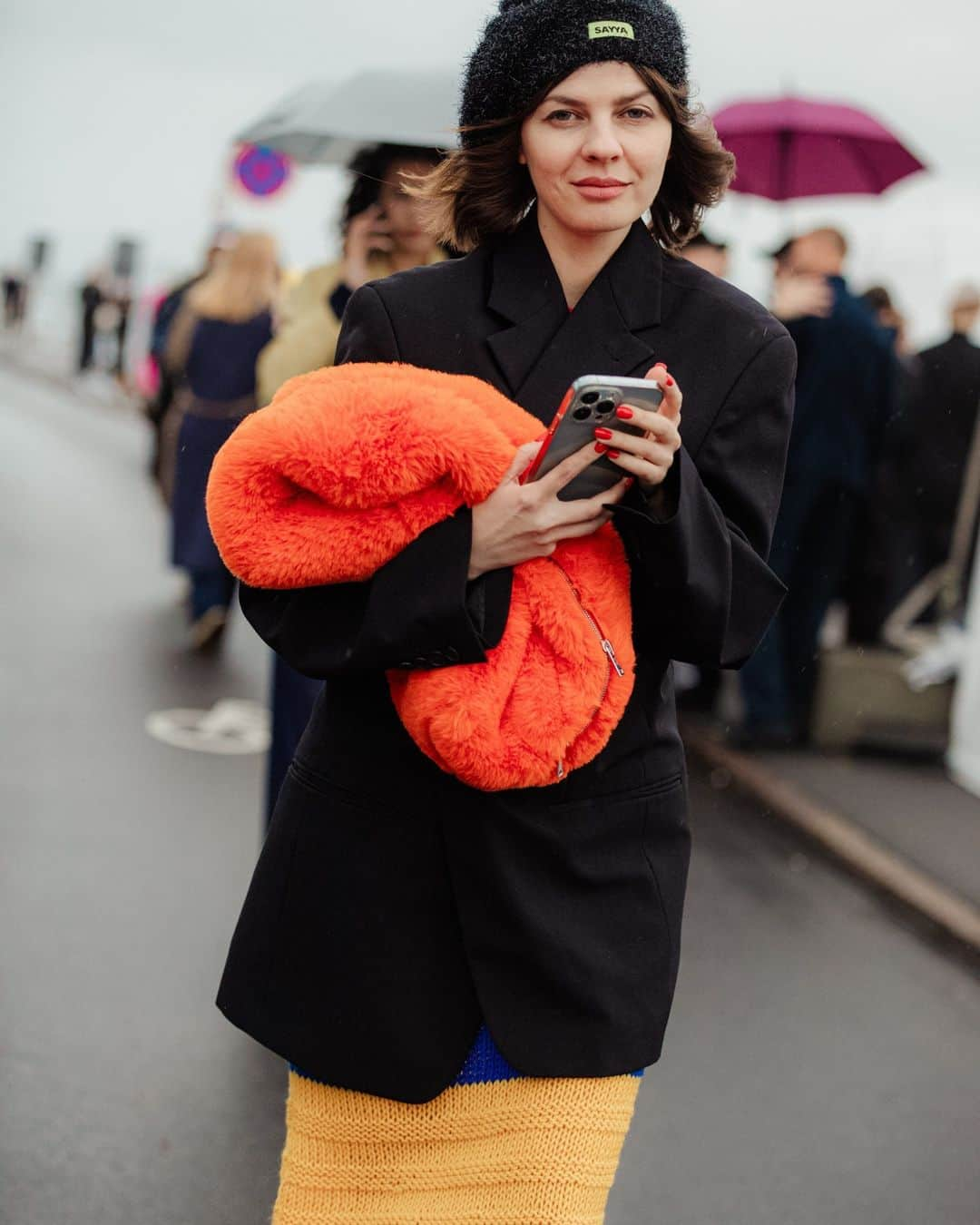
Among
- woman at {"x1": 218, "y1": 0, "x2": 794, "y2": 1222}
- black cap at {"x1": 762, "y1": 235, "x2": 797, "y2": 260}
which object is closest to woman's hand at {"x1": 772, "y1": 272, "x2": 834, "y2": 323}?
black cap at {"x1": 762, "y1": 235, "x2": 797, "y2": 260}

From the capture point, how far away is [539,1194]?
7.66ft

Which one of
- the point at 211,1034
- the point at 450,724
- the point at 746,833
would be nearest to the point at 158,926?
the point at 211,1034

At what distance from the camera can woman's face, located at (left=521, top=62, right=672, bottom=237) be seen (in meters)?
2.24

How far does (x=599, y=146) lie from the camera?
2.22 metres

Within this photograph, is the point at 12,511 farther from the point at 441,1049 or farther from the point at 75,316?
the point at 75,316

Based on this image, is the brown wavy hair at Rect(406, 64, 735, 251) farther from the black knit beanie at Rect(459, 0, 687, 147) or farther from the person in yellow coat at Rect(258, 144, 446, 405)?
the person in yellow coat at Rect(258, 144, 446, 405)

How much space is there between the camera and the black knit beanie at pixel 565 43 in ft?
7.33

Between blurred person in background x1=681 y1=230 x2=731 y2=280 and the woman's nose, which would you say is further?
blurred person in background x1=681 y1=230 x2=731 y2=280

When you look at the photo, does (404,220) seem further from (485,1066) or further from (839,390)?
(839,390)

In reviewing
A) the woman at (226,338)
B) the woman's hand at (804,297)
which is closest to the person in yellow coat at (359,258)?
the woman at (226,338)

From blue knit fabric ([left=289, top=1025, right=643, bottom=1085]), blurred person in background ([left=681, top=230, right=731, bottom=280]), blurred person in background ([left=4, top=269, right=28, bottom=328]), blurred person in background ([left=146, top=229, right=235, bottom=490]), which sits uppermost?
blurred person in background ([left=681, top=230, right=731, bottom=280])

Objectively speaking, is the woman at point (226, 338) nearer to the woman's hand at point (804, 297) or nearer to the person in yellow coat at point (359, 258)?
the woman's hand at point (804, 297)

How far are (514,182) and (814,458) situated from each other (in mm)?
5452

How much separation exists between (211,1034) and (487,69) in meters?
2.80
